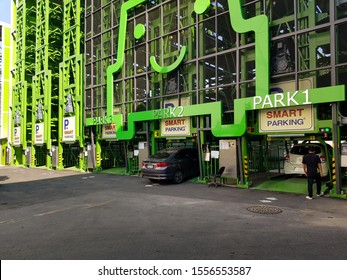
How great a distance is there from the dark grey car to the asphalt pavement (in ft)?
6.67

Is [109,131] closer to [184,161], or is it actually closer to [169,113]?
[169,113]

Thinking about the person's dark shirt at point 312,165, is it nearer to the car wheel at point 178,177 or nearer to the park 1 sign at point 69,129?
the car wheel at point 178,177

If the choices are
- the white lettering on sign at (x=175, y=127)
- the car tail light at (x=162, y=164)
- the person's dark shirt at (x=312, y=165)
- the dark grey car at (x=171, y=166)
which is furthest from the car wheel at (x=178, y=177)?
the person's dark shirt at (x=312, y=165)

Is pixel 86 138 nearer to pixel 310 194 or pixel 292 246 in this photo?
pixel 310 194

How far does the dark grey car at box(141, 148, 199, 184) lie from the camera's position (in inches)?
478

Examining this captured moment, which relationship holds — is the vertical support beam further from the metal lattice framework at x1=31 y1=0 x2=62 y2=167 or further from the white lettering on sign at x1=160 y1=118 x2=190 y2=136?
the white lettering on sign at x1=160 y1=118 x2=190 y2=136

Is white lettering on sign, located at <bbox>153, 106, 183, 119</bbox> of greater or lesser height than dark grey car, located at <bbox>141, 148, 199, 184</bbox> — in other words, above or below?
above

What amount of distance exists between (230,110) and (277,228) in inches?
281

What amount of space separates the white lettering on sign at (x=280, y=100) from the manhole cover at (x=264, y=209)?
4.20 metres

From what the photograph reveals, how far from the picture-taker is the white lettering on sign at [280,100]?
974 centimetres

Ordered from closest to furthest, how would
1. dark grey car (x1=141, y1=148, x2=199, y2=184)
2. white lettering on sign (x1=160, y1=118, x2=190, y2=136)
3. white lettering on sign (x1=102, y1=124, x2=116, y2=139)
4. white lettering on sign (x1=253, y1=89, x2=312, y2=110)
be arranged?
white lettering on sign (x1=253, y1=89, x2=312, y2=110)
dark grey car (x1=141, y1=148, x2=199, y2=184)
white lettering on sign (x1=160, y1=118, x2=190, y2=136)
white lettering on sign (x1=102, y1=124, x2=116, y2=139)

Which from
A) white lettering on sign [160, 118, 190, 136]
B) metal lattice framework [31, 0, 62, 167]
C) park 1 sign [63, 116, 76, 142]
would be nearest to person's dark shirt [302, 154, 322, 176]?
white lettering on sign [160, 118, 190, 136]

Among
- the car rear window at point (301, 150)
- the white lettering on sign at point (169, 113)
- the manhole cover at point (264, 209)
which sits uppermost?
the white lettering on sign at point (169, 113)

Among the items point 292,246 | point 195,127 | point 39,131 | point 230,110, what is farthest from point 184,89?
point 39,131
